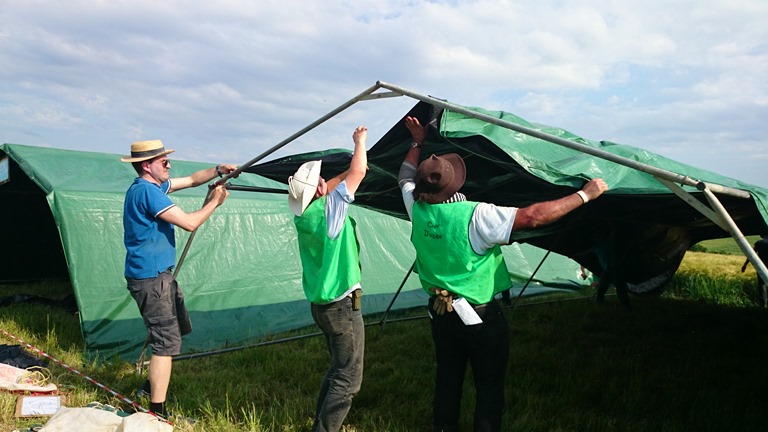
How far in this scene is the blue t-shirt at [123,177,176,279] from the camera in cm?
317

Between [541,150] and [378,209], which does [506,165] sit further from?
[378,209]

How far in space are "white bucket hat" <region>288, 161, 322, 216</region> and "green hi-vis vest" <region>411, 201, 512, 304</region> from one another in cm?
57

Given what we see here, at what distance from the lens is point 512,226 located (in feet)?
8.04

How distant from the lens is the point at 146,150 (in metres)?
3.29

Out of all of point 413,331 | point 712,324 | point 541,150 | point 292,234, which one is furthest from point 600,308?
point 541,150

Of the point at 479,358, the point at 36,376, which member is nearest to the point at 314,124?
the point at 479,358

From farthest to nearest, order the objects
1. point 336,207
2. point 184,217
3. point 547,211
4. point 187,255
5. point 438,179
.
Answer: point 187,255 < point 184,217 < point 336,207 < point 438,179 < point 547,211

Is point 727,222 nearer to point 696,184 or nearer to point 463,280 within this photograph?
point 696,184

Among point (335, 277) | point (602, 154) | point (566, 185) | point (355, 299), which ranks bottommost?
point (355, 299)

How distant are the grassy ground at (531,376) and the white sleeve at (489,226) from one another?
4.28 ft

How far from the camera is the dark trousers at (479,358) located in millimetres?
2572

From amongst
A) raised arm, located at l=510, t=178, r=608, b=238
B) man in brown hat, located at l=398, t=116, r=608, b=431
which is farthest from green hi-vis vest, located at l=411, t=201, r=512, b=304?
raised arm, located at l=510, t=178, r=608, b=238

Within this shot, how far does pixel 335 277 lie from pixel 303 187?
0.48 metres

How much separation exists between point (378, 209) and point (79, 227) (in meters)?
2.86
